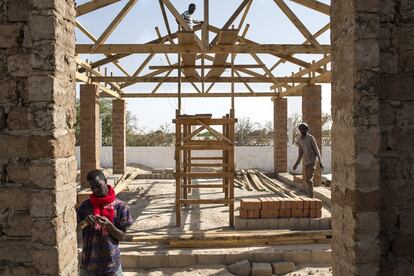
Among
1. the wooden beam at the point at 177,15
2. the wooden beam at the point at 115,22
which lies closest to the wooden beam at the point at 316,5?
the wooden beam at the point at 177,15

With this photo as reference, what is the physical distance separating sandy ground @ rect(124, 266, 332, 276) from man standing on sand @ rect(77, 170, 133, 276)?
2.24 meters

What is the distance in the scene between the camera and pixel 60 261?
2816mm

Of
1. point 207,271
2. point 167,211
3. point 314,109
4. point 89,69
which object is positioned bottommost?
point 207,271

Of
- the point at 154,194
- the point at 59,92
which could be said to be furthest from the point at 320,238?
the point at 154,194

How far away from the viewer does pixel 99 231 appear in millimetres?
3178

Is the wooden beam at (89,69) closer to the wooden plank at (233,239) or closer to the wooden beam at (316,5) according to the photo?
the wooden plank at (233,239)

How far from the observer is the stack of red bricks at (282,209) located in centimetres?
712

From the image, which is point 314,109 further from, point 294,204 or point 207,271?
point 207,271

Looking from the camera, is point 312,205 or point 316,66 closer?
point 312,205

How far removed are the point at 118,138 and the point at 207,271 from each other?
10.1 m

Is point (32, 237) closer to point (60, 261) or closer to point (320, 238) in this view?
point (60, 261)

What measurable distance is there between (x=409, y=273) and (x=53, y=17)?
357 centimetres

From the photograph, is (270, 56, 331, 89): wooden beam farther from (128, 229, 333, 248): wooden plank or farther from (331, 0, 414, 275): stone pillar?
(331, 0, 414, 275): stone pillar

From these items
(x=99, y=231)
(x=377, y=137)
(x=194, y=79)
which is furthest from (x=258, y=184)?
(x=377, y=137)
